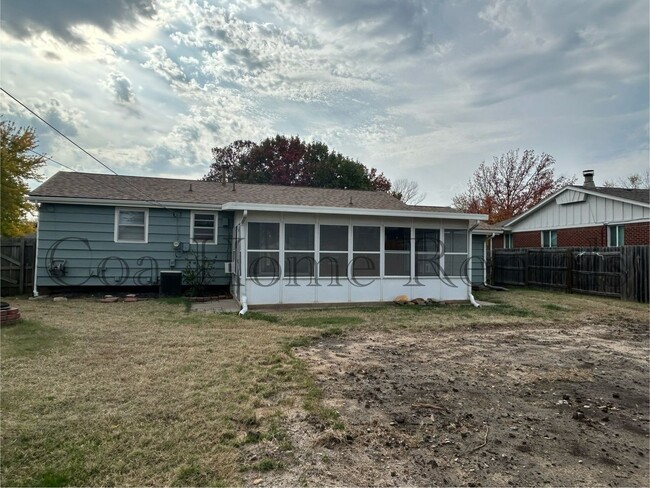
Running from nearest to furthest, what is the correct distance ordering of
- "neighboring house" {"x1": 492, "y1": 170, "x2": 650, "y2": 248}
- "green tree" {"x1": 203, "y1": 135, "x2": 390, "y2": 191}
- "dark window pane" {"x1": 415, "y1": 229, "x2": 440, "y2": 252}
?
"dark window pane" {"x1": 415, "y1": 229, "x2": 440, "y2": 252} < "neighboring house" {"x1": 492, "y1": 170, "x2": 650, "y2": 248} < "green tree" {"x1": 203, "y1": 135, "x2": 390, "y2": 191}

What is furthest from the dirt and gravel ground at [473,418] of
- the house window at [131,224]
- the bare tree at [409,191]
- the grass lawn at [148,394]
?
the bare tree at [409,191]

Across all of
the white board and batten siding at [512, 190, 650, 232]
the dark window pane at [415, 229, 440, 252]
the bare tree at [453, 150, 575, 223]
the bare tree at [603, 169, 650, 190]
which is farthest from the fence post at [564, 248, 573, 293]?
the bare tree at [603, 169, 650, 190]

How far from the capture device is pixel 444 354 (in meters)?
4.95

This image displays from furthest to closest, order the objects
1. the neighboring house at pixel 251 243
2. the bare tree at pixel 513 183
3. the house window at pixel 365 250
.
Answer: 1. the bare tree at pixel 513 183
2. the house window at pixel 365 250
3. the neighboring house at pixel 251 243

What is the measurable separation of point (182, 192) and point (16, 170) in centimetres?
795

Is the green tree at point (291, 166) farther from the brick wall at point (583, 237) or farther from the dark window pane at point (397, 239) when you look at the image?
the dark window pane at point (397, 239)

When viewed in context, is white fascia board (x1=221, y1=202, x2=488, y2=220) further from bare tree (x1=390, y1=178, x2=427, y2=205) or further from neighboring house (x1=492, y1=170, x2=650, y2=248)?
bare tree (x1=390, y1=178, x2=427, y2=205)

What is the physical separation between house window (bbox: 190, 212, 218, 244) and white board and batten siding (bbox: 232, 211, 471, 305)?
1.95 m

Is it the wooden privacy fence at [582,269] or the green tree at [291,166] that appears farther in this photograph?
the green tree at [291,166]

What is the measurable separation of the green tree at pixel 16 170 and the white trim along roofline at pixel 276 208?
5.29m

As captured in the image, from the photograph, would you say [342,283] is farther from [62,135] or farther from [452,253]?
[62,135]

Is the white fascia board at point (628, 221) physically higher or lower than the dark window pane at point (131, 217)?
higher

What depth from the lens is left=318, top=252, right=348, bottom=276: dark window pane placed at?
8734 mm

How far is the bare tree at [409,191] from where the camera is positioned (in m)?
31.8
